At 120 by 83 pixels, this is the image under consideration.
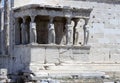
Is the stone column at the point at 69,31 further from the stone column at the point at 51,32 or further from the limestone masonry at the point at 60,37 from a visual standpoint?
the stone column at the point at 51,32

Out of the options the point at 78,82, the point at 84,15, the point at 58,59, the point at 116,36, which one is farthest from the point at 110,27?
the point at 78,82

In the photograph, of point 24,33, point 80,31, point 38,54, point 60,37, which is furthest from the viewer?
point 80,31

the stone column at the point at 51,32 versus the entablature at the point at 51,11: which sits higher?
the entablature at the point at 51,11

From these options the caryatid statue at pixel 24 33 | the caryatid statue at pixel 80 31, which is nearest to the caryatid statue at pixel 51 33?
the caryatid statue at pixel 24 33

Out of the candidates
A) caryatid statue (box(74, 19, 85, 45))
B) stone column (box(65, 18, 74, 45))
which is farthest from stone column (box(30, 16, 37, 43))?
caryatid statue (box(74, 19, 85, 45))

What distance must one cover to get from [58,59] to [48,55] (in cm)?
68

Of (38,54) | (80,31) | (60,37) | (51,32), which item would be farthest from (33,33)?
(80,31)

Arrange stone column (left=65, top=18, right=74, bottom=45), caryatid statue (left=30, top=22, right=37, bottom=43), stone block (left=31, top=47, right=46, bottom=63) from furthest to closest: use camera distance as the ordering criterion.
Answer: stone column (left=65, top=18, right=74, bottom=45), caryatid statue (left=30, top=22, right=37, bottom=43), stone block (left=31, top=47, right=46, bottom=63)

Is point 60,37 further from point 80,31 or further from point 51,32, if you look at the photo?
point 80,31

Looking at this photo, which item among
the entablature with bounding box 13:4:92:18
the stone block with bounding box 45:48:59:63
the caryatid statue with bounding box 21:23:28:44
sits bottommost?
the stone block with bounding box 45:48:59:63

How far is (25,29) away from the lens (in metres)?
26.1

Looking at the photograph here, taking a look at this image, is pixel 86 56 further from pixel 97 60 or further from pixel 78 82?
pixel 78 82

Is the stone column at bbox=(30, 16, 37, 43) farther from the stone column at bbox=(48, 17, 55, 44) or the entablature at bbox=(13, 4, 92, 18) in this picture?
the stone column at bbox=(48, 17, 55, 44)

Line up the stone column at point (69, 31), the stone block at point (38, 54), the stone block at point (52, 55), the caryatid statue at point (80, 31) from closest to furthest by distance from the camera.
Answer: the stone block at point (38, 54) → the stone block at point (52, 55) → the stone column at point (69, 31) → the caryatid statue at point (80, 31)
